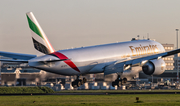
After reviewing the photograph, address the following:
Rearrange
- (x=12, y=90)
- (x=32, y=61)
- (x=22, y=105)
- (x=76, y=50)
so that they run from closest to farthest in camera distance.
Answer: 1. (x=22, y=105)
2. (x=32, y=61)
3. (x=76, y=50)
4. (x=12, y=90)

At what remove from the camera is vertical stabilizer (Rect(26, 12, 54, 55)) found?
153ft

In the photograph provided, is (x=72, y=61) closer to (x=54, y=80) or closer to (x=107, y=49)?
(x=107, y=49)

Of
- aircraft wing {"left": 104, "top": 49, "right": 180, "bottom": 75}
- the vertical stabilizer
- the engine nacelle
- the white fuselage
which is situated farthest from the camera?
the engine nacelle

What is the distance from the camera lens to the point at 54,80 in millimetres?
77250

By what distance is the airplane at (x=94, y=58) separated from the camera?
4672cm

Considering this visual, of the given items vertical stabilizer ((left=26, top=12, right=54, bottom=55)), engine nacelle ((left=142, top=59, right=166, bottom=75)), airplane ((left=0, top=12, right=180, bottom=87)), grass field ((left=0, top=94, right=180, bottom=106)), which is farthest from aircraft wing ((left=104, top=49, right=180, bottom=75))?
vertical stabilizer ((left=26, top=12, right=54, bottom=55))

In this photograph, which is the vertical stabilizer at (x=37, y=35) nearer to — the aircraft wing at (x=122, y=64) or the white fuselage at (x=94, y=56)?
the white fuselage at (x=94, y=56)

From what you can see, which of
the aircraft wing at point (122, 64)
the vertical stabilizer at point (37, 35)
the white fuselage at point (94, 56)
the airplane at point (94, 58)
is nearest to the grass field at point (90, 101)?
the white fuselage at point (94, 56)

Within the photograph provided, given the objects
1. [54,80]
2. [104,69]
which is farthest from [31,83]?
[104,69]

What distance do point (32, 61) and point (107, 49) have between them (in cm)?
1261

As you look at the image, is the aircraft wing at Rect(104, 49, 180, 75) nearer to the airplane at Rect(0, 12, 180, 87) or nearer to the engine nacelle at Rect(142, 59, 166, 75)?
the airplane at Rect(0, 12, 180, 87)

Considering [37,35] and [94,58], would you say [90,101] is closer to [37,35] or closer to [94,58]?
[94,58]

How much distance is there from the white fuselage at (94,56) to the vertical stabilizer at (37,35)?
153cm

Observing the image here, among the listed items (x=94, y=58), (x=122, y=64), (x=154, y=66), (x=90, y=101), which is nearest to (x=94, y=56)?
(x=94, y=58)
